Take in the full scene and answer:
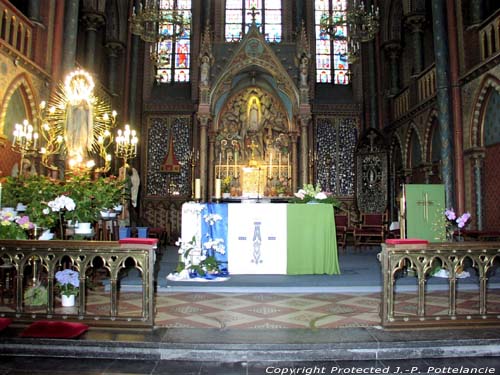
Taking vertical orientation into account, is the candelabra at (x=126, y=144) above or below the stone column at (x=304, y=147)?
below

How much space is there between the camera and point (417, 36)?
14.1m

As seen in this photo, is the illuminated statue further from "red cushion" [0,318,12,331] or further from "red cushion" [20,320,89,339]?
"red cushion" [20,320,89,339]

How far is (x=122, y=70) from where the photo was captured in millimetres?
16438

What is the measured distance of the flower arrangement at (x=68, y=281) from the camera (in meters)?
5.00

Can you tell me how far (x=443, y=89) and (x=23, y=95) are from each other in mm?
10134

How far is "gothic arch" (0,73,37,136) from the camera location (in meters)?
8.87

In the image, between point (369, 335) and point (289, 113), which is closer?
point (369, 335)

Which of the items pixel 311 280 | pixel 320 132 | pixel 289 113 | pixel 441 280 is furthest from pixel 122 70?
pixel 441 280

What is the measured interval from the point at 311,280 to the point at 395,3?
43.1ft

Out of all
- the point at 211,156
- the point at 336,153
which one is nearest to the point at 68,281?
the point at 211,156

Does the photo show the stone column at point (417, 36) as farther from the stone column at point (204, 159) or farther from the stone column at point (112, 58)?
the stone column at point (112, 58)

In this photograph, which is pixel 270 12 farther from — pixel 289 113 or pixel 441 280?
pixel 441 280

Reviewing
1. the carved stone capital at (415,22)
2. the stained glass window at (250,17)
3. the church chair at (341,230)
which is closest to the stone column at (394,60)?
the carved stone capital at (415,22)

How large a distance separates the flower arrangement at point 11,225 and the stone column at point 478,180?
9631 millimetres
